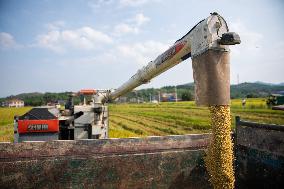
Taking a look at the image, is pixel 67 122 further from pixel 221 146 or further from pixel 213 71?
pixel 213 71

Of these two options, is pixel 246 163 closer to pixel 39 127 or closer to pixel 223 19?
pixel 223 19

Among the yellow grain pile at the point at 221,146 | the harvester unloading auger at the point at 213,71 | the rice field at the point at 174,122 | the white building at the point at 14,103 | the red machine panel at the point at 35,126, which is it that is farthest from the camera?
the white building at the point at 14,103

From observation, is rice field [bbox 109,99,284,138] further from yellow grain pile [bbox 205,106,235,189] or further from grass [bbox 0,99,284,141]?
yellow grain pile [bbox 205,106,235,189]

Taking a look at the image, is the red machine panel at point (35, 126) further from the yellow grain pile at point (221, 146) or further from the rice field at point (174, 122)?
the yellow grain pile at point (221, 146)

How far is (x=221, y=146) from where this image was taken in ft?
9.75

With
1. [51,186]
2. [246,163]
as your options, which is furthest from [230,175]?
[51,186]

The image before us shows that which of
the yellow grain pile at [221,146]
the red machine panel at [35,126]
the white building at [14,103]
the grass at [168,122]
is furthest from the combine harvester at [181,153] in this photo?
the white building at [14,103]

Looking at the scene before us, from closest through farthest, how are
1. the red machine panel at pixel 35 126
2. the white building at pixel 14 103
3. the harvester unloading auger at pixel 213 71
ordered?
the harvester unloading auger at pixel 213 71 → the red machine panel at pixel 35 126 → the white building at pixel 14 103

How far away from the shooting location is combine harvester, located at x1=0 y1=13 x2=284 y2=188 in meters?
2.64

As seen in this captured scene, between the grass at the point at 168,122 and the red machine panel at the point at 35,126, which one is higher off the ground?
the red machine panel at the point at 35,126

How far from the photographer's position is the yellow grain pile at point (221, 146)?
287 cm

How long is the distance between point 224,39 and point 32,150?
281 cm

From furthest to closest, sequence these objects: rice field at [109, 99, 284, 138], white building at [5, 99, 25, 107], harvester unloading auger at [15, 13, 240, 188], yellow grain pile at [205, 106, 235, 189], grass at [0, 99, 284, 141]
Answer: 1. white building at [5, 99, 25, 107]
2. rice field at [109, 99, 284, 138]
3. grass at [0, 99, 284, 141]
4. yellow grain pile at [205, 106, 235, 189]
5. harvester unloading auger at [15, 13, 240, 188]

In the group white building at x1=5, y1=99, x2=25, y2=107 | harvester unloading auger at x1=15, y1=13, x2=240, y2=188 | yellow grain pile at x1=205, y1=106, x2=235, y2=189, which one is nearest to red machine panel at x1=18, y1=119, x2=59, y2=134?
harvester unloading auger at x1=15, y1=13, x2=240, y2=188
